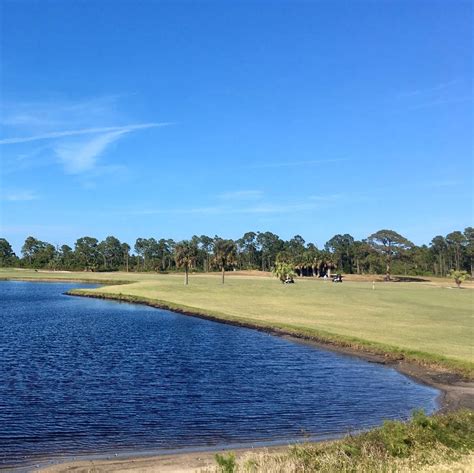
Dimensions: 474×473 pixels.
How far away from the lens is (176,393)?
29.6m

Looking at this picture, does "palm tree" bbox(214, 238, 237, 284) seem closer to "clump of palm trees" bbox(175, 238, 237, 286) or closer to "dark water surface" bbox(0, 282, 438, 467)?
"clump of palm trees" bbox(175, 238, 237, 286)

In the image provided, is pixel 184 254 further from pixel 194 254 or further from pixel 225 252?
pixel 225 252

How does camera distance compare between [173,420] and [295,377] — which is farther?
A: [295,377]

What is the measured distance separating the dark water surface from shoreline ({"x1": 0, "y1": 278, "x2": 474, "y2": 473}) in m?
0.87

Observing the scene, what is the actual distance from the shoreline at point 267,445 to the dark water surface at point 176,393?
87 cm

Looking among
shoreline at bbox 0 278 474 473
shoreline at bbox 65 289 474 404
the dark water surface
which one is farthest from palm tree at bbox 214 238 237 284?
the dark water surface

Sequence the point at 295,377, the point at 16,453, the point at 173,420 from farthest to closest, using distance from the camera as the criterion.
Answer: the point at 295,377, the point at 173,420, the point at 16,453

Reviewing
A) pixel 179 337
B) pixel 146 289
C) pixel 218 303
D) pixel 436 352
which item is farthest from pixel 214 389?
pixel 146 289

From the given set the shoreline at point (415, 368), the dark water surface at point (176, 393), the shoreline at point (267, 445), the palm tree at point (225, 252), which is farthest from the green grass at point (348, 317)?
the palm tree at point (225, 252)

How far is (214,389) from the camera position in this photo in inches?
1212

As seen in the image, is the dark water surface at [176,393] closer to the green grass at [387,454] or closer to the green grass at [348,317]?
the green grass at [348,317]

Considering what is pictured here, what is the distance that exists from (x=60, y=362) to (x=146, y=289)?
2927 inches

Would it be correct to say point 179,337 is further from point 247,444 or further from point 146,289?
point 146,289

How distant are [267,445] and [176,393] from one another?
965 centimetres
